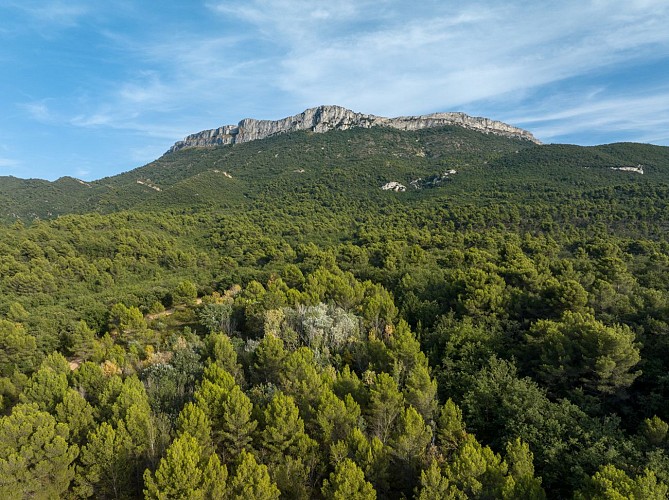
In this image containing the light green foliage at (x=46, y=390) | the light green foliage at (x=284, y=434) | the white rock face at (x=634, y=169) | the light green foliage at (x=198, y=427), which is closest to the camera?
the light green foliage at (x=198, y=427)

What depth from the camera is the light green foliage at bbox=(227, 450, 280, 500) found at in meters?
16.3

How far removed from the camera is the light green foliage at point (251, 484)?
53.6ft

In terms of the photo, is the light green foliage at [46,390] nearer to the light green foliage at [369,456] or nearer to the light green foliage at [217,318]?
the light green foliage at [217,318]

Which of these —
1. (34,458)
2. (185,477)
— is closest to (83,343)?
(34,458)

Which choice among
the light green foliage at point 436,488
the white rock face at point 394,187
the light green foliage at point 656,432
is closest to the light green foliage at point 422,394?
the light green foliage at point 436,488

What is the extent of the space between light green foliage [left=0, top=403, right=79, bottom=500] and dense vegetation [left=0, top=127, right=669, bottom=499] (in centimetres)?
9

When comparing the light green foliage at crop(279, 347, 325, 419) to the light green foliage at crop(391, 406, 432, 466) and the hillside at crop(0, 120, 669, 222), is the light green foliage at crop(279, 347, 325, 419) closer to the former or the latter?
the light green foliage at crop(391, 406, 432, 466)

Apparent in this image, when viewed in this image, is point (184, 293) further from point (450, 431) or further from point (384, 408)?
point (450, 431)

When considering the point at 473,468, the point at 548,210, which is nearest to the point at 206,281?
the point at 473,468

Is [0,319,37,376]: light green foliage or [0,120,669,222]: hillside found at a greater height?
[0,120,669,222]: hillside

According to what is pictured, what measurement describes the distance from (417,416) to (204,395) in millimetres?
12678

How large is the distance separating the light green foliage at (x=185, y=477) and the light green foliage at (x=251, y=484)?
2.11ft

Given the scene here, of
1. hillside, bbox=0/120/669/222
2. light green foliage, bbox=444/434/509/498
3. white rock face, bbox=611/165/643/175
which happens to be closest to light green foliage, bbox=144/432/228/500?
light green foliage, bbox=444/434/509/498

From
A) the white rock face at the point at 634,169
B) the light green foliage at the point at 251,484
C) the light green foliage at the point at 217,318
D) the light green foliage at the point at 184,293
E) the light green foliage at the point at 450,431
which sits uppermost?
the white rock face at the point at 634,169
